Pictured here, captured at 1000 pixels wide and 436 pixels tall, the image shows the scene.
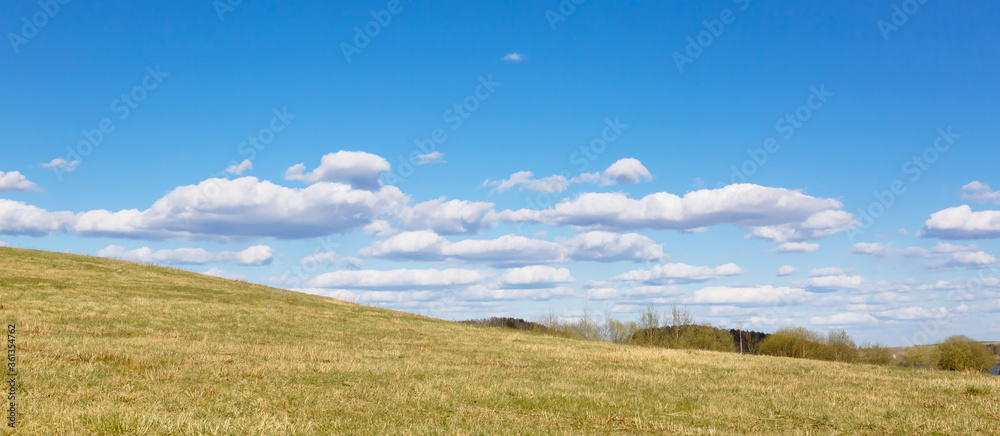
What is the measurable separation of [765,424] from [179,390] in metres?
13.5

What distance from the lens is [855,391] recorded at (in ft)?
67.9

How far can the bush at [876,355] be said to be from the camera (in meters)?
93.5

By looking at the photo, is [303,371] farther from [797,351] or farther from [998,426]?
A: [797,351]

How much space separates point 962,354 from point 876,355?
19.9 metres

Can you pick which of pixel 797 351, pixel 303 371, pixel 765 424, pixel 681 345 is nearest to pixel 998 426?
pixel 765 424

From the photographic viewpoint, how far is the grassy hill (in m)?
12.7

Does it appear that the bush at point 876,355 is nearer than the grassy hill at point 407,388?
No

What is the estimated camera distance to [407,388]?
17.3 metres

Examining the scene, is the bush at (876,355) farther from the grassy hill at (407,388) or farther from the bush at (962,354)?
the grassy hill at (407,388)

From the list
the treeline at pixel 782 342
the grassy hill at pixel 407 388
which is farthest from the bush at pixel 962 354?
the grassy hill at pixel 407 388

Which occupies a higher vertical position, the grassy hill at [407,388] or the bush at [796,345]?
the bush at [796,345]

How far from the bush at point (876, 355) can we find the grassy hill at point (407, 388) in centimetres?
7415

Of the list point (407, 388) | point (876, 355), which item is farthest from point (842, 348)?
point (407, 388)

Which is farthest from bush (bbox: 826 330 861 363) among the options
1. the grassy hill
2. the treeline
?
the grassy hill
